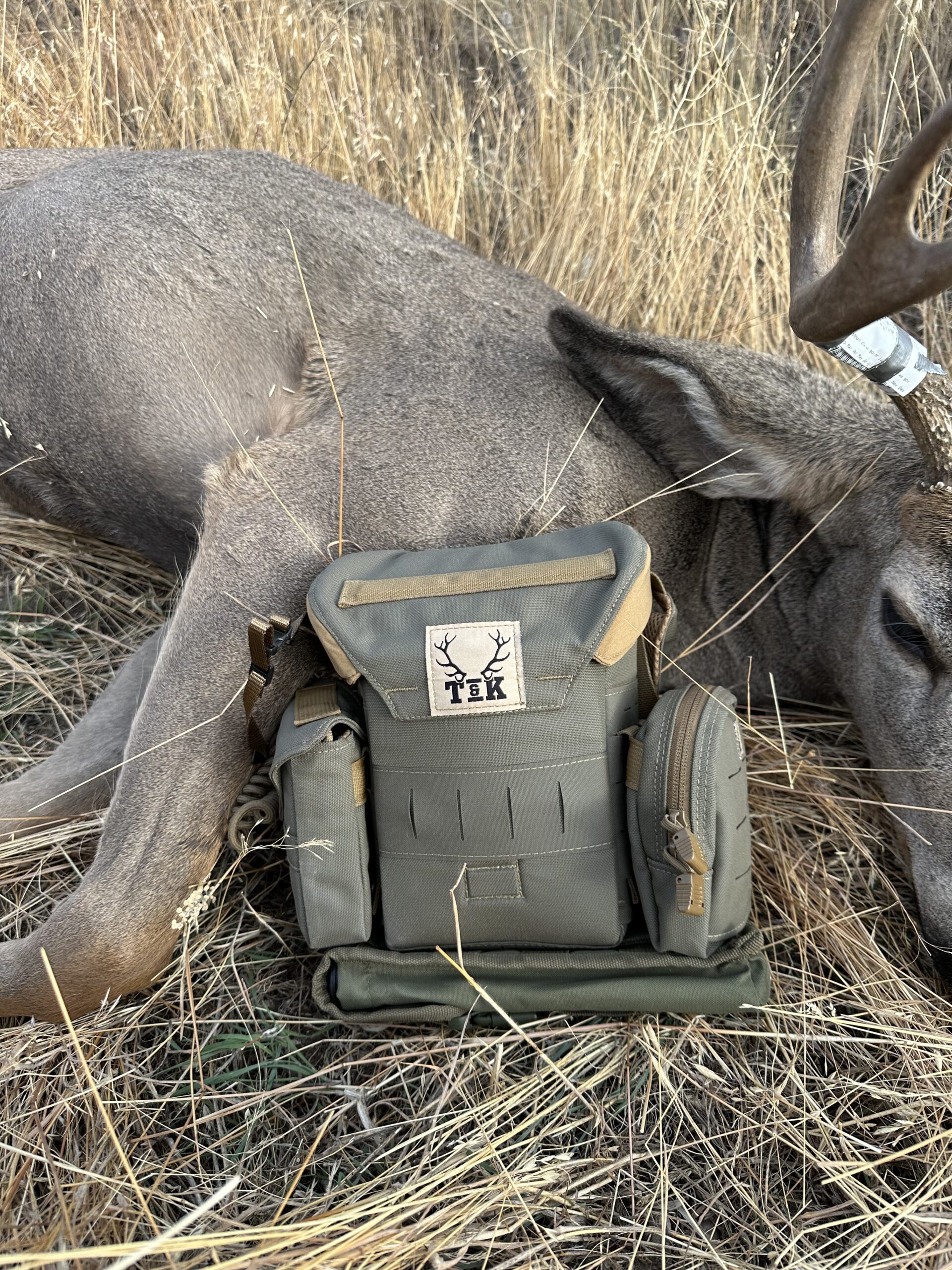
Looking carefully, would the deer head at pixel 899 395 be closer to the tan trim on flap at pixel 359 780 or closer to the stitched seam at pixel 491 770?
the stitched seam at pixel 491 770

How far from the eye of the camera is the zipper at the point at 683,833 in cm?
224

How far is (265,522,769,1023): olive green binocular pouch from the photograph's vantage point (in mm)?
2309

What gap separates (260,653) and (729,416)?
1456 millimetres

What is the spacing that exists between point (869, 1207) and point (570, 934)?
926mm

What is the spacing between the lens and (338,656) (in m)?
2.38

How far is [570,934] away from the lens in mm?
2387

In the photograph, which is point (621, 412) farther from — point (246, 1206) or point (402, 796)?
point (246, 1206)

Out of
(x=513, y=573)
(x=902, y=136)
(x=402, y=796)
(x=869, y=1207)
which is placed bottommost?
(x=869, y=1207)

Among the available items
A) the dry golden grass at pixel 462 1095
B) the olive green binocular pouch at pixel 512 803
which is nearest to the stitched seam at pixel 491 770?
the olive green binocular pouch at pixel 512 803

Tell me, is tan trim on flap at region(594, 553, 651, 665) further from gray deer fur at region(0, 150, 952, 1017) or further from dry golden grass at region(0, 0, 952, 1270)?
dry golden grass at region(0, 0, 952, 1270)

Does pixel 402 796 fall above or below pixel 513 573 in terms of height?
below

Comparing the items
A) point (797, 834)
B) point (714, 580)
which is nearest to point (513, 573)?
point (714, 580)

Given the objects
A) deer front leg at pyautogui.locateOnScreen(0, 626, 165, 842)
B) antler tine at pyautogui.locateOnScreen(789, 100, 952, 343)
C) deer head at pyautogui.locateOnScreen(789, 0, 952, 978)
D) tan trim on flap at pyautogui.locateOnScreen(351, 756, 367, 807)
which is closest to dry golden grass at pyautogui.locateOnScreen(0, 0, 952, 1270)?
deer front leg at pyautogui.locateOnScreen(0, 626, 165, 842)

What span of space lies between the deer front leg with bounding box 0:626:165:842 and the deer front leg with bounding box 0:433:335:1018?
0.97 feet
